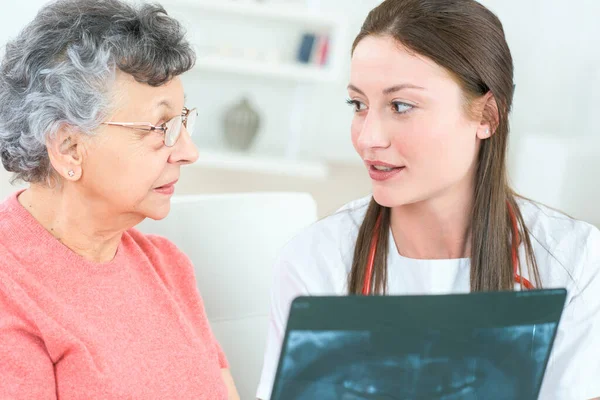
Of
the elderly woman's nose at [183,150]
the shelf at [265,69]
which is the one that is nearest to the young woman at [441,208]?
the elderly woman's nose at [183,150]

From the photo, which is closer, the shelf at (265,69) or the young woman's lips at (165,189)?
the young woman's lips at (165,189)

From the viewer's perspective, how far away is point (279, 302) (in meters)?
1.60

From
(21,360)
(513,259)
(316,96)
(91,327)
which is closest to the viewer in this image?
(21,360)

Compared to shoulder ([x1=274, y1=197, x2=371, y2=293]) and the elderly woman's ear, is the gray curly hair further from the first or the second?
shoulder ([x1=274, y1=197, x2=371, y2=293])

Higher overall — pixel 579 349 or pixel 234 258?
pixel 579 349

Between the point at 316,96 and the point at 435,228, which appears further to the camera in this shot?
the point at 316,96

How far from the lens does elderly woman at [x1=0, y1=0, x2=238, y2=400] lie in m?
1.37

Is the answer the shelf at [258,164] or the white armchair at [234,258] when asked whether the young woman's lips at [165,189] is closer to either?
the white armchair at [234,258]

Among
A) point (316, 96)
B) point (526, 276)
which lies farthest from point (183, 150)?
point (316, 96)

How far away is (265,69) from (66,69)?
2.59m

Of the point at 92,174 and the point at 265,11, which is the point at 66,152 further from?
the point at 265,11

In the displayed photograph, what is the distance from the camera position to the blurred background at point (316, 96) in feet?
12.5

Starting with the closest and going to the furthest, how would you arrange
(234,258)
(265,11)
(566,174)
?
(234,258) → (566,174) → (265,11)

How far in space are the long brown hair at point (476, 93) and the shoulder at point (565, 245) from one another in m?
0.02
